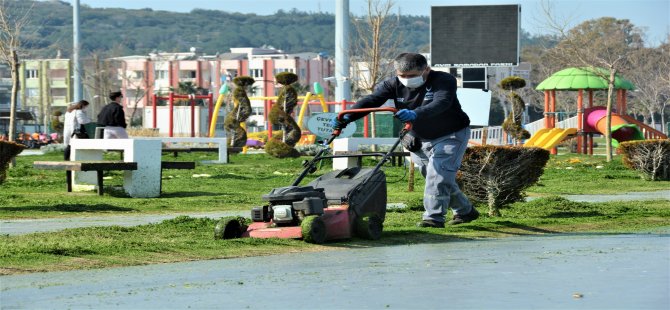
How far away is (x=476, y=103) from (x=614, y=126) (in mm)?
30507

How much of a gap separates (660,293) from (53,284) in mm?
4000

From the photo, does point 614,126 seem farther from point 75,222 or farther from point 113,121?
point 75,222

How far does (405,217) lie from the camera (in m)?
15.4

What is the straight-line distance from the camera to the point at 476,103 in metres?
21.8

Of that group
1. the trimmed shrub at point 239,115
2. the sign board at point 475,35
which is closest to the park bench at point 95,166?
the trimmed shrub at point 239,115

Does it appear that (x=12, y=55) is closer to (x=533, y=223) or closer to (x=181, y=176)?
(x=181, y=176)

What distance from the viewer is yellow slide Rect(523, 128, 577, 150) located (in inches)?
1971

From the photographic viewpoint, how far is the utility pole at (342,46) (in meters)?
48.2

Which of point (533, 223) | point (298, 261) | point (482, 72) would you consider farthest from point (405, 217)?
point (482, 72)

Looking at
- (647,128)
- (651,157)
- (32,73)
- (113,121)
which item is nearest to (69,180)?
(113,121)

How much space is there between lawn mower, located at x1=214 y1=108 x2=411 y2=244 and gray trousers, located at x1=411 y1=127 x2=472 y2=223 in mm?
591

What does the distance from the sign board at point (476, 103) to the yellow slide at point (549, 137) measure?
28.0 m

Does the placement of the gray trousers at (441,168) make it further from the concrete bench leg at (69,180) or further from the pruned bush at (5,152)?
the concrete bench leg at (69,180)

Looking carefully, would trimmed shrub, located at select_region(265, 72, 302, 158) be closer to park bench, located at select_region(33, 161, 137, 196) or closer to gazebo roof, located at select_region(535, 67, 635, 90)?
gazebo roof, located at select_region(535, 67, 635, 90)
